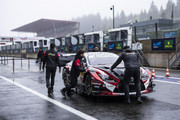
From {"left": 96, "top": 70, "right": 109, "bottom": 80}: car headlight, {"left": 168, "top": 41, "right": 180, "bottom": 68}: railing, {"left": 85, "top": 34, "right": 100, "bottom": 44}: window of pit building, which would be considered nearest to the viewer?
{"left": 96, "top": 70, "right": 109, "bottom": 80}: car headlight

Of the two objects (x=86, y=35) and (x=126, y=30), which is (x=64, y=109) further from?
(x=86, y=35)

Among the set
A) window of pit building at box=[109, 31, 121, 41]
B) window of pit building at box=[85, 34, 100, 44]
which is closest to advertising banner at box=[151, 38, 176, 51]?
window of pit building at box=[109, 31, 121, 41]

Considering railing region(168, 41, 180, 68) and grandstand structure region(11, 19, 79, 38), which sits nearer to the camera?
railing region(168, 41, 180, 68)

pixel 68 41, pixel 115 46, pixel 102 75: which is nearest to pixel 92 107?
pixel 102 75

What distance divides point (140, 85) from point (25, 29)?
120 m

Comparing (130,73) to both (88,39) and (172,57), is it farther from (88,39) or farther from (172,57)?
(88,39)

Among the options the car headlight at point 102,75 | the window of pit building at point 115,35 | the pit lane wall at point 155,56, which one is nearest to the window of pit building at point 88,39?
the window of pit building at point 115,35

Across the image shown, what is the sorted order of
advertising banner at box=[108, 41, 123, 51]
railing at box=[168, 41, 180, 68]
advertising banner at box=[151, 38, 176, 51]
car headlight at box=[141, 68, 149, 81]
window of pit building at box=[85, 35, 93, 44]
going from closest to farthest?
car headlight at box=[141, 68, 149, 81]
railing at box=[168, 41, 180, 68]
advertising banner at box=[151, 38, 176, 51]
advertising banner at box=[108, 41, 123, 51]
window of pit building at box=[85, 35, 93, 44]

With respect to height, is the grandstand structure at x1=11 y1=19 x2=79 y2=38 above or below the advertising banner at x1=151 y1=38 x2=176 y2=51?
above

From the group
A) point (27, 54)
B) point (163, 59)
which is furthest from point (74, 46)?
point (27, 54)

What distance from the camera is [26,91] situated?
9102 millimetres

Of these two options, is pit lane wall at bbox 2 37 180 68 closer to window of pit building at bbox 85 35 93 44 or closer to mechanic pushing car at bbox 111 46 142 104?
window of pit building at bbox 85 35 93 44

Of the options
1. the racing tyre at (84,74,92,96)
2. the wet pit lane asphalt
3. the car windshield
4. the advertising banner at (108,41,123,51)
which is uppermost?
the advertising banner at (108,41,123,51)

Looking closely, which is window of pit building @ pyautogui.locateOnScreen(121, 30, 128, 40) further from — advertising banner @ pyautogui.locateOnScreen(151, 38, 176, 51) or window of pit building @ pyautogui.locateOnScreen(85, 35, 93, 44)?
window of pit building @ pyautogui.locateOnScreen(85, 35, 93, 44)
